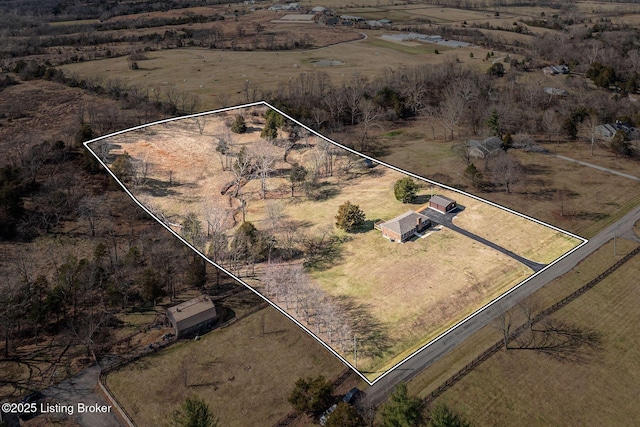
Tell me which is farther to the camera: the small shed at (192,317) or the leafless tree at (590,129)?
the leafless tree at (590,129)

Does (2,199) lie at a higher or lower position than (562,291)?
higher

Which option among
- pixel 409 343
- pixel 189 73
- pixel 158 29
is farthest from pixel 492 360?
pixel 158 29

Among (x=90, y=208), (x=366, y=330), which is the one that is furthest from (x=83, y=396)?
(x=90, y=208)

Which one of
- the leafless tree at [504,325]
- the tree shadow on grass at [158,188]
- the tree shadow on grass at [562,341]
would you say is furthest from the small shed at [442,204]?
the tree shadow on grass at [158,188]

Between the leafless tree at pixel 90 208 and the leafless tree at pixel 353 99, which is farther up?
the leafless tree at pixel 353 99

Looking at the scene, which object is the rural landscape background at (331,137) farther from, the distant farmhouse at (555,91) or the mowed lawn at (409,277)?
the mowed lawn at (409,277)

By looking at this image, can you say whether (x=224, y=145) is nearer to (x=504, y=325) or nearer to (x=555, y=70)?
(x=504, y=325)

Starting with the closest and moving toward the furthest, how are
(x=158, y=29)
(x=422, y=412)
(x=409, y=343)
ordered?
(x=422, y=412)
(x=409, y=343)
(x=158, y=29)

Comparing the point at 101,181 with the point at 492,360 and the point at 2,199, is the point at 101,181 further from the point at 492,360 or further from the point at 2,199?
the point at 492,360
